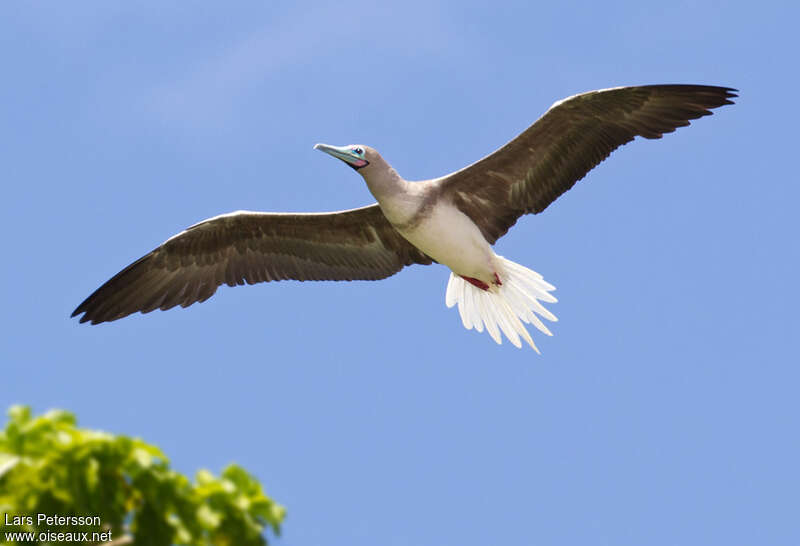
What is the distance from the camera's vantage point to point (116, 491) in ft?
17.5

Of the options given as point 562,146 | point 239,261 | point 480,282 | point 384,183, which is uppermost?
point 239,261

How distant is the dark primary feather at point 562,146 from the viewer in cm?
1142

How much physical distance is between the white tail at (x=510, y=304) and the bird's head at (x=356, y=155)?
1.71 m

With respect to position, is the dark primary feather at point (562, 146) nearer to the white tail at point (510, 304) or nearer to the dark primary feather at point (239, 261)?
the white tail at point (510, 304)

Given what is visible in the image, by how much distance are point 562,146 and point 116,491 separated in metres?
7.44

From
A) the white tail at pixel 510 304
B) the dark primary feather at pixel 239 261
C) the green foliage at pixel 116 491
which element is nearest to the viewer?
the green foliage at pixel 116 491

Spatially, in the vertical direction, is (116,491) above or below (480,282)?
below

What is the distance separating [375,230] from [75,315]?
11.3 ft

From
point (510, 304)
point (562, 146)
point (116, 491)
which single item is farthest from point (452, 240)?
point (116, 491)

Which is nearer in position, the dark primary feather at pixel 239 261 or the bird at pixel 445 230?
the bird at pixel 445 230

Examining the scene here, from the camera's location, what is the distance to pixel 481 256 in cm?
1177

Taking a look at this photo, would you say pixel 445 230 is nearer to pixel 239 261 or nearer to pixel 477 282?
pixel 477 282

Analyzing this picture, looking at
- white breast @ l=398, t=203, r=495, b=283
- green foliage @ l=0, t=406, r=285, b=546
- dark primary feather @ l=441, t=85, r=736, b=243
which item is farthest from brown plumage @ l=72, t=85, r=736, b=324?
green foliage @ l=0, t=406, r=285, b=546

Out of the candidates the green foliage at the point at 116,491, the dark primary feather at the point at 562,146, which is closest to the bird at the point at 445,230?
the dark primary feather at the point at 562,146
